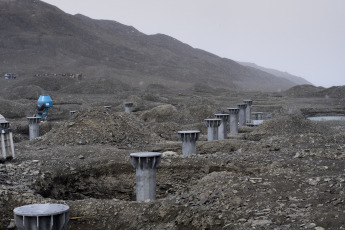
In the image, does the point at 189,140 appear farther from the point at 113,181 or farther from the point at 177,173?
the point at 113,181

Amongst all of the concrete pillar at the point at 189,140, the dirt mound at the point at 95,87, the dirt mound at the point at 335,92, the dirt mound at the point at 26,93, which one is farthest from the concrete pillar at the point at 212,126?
the dirt mound at the point at 335,92

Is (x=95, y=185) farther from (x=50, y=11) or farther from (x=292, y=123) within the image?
(x=50, y=11)

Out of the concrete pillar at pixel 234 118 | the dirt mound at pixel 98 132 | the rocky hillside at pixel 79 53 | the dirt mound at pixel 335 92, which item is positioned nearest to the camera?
the dirt mound at pixel 98 132

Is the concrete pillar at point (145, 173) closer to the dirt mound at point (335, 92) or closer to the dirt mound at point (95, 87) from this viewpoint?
the dirt mound at point (95, 87)

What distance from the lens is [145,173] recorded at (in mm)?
10367

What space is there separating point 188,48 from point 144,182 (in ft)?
346

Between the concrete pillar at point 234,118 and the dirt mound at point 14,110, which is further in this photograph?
the dirt mound at point 14,110

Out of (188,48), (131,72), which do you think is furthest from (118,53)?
(188,48)

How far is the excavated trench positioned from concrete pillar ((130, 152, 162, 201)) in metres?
1.69

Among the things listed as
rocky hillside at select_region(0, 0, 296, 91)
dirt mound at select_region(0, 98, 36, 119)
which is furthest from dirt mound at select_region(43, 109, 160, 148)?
rocky hillside at select_region(0, 0, 296, 91)

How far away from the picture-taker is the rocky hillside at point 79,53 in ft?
200

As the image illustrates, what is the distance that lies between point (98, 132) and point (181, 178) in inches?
200

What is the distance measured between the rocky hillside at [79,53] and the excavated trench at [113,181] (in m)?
44.2

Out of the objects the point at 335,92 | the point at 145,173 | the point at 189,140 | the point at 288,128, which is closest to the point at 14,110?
the point at 189,140
